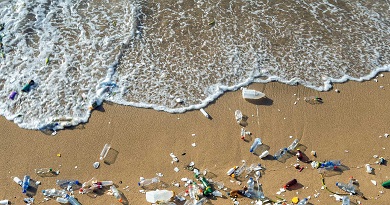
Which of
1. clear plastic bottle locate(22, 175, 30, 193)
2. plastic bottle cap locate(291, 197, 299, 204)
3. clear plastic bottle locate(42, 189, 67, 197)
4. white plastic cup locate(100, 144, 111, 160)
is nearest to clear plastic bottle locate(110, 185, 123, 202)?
white plastic cup locate(100, 144, 111, 160)

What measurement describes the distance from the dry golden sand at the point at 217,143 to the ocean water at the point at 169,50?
1.15 ft

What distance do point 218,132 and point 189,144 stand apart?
602mm

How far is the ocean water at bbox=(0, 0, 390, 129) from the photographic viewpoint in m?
7.94

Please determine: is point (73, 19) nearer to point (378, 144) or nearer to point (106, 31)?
point (106, 31)

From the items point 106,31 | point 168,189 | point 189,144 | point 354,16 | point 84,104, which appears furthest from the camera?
point 354,16

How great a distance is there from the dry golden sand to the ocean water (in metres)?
0.35

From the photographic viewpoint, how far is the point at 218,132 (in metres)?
7.32

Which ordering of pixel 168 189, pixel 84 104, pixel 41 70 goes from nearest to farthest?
1. pixel 168 189
2. pixel 84 104
3. pixel 41 70

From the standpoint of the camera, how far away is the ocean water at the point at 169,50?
7941mm

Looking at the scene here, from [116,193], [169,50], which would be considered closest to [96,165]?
[116,193]

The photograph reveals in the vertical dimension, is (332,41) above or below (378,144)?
above

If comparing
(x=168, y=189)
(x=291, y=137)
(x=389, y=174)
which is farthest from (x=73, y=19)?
(x=389, y=174)

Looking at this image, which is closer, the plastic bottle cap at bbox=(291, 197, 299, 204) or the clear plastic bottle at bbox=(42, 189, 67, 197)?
the plastic bottle cap at bbox=(291, 197, 299, 204)

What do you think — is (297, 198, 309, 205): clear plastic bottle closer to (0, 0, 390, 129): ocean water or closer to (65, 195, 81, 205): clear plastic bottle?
(0, 0, 390, 129): ocean water
